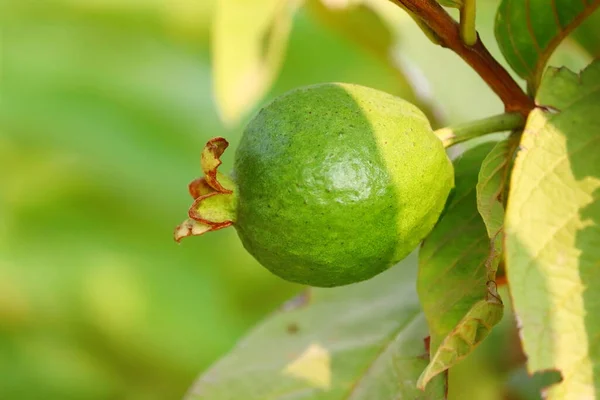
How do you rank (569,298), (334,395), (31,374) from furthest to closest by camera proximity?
(31,374)
(334,395)
(569,298)

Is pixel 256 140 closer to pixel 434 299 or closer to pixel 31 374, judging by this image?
pixel 434 299

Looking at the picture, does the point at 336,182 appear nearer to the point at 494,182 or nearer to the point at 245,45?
the point at 494,182

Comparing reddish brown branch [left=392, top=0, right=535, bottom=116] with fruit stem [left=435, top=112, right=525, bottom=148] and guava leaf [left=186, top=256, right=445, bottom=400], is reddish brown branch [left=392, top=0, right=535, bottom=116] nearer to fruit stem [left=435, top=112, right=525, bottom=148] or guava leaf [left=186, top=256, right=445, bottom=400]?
fruit stem [left=435, top=112, right=525, bottom=148]

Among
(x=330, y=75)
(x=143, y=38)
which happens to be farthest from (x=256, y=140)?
(x=143, y=38)

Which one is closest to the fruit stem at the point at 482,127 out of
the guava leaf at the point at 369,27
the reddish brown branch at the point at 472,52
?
the reddish brown branch at the point at 472,52

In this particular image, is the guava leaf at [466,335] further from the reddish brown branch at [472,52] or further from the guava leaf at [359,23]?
the guava leaf at [359,23]

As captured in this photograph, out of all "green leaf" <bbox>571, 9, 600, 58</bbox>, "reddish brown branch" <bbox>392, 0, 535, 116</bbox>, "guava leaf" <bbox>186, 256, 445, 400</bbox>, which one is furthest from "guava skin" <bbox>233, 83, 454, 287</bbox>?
"green leaf" <bbox>571, 9, 600, 58</bbox>
